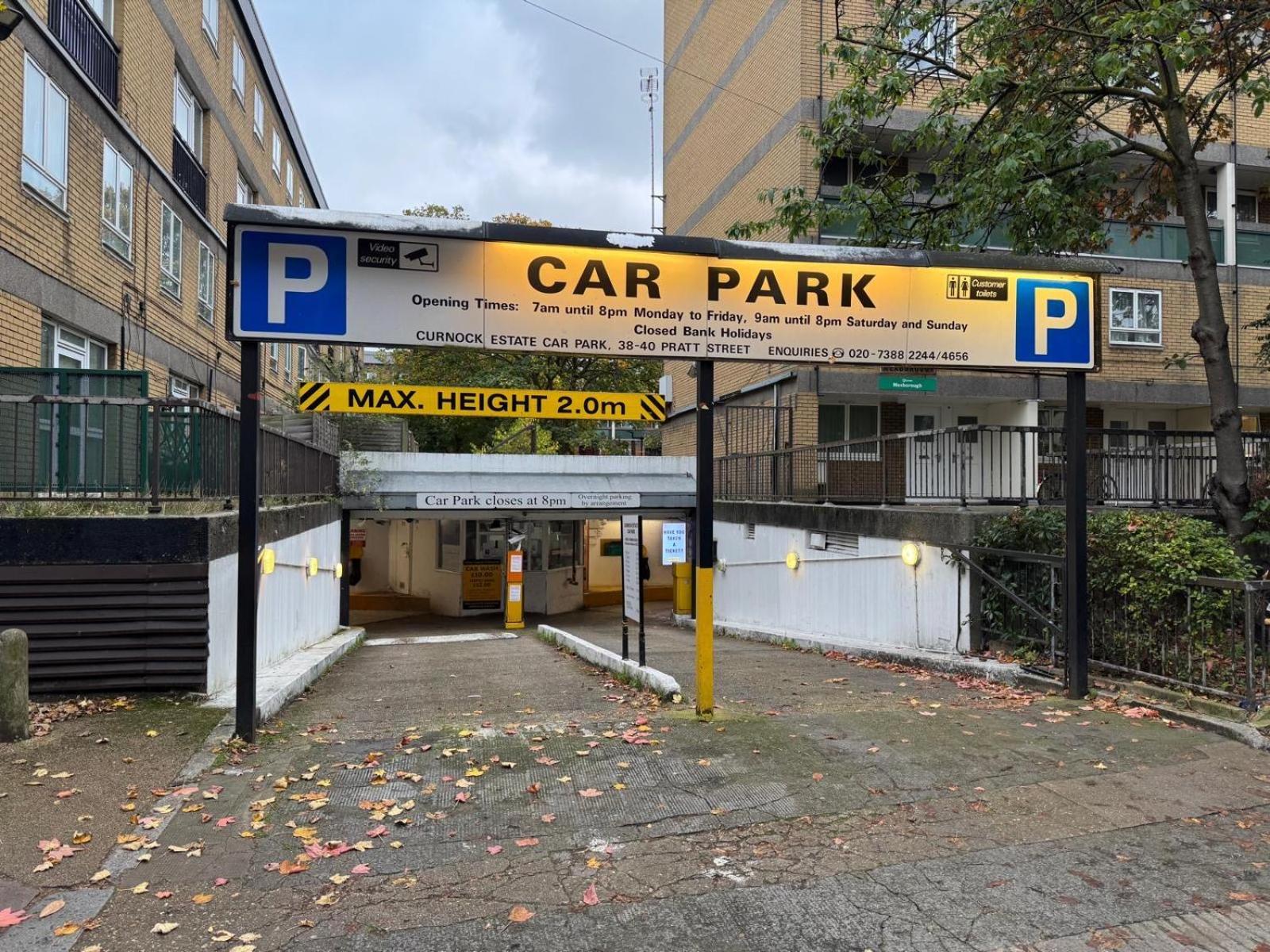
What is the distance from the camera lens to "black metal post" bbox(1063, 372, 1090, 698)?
7.01 metres

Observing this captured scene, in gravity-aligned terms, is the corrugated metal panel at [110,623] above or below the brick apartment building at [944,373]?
below

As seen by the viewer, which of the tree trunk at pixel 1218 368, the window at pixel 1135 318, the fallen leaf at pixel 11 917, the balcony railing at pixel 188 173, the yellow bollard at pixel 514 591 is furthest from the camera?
the window at pixel 1135 318

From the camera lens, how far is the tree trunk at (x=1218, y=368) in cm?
933

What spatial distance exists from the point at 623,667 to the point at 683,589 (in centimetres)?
1401

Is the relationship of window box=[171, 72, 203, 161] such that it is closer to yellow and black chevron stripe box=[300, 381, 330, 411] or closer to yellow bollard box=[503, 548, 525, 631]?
yellow and black chevron stripe box=[300, 381, 330, 411]

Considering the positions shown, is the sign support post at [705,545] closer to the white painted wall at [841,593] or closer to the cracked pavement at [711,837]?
the cracked pavement at [711,837]

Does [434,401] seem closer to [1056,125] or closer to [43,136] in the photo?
[43,136]

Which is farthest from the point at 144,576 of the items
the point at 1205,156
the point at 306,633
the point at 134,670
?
the point at 1205,156

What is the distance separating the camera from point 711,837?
4.19 meters

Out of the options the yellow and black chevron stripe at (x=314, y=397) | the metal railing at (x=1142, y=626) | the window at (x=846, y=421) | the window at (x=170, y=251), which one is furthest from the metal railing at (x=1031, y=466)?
the window at (x=170, y=251)

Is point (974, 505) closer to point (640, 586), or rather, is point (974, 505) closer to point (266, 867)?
point (640, 586)

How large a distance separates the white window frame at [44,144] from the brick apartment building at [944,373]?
12.4m

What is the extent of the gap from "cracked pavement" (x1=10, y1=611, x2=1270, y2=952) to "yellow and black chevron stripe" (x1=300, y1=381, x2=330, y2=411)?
431 inches

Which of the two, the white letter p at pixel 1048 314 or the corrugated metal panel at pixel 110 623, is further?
the white letter p at pixel 1048 314
